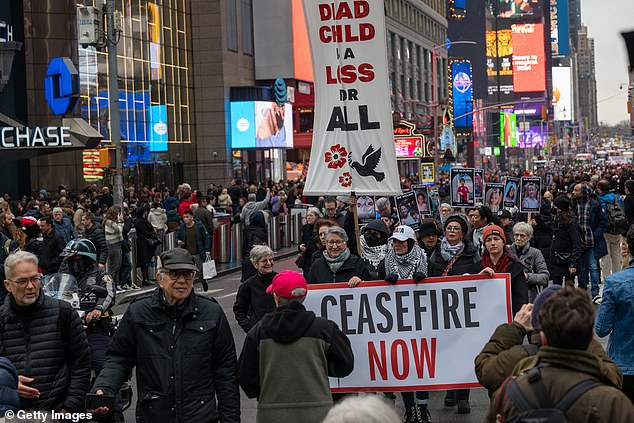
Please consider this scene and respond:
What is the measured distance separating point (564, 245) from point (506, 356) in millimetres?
10243

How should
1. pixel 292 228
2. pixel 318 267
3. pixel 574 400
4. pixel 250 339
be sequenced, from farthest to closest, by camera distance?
pixel 292 228 < pixel 318 267 < pixel 250 339 < pixel 574 400

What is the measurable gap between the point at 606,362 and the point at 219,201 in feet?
112

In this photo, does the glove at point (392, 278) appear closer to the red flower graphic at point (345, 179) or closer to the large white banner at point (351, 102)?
the large white banner at point (351, 102)

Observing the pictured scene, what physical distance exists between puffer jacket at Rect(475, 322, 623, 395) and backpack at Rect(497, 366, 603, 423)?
25.9 inches

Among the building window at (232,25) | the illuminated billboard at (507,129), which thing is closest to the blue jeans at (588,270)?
the building window at (232,25)

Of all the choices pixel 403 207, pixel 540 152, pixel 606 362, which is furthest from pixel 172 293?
pixel 540 152

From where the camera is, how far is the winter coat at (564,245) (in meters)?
15.2

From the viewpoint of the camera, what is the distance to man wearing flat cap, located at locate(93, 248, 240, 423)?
6254 mm

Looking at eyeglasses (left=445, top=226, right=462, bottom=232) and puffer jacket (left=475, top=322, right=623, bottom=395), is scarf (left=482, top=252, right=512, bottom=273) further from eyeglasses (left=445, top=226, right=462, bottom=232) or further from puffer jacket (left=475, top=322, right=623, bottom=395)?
puffer jacket (left=475, top=322, right=623, bottom=395)

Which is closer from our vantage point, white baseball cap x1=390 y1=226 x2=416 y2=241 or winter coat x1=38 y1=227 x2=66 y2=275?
white baseball cap x1=390 y1=226 x2=416 y2=241

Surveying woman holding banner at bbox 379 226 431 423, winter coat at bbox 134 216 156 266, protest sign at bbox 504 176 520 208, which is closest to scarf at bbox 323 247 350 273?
woman holding banner at bbox 379 226 431 423

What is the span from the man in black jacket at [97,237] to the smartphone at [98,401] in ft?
30.1

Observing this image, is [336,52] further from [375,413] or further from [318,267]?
[375,413]

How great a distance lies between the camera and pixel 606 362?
5.09m
